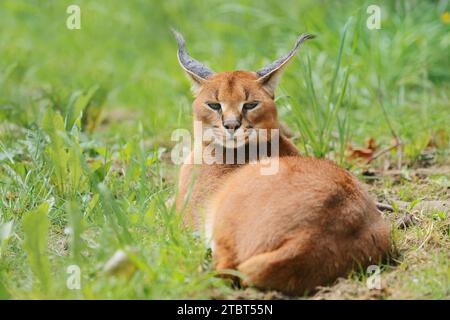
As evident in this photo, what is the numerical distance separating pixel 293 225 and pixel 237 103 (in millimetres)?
1093

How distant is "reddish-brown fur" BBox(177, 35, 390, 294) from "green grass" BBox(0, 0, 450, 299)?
0.50ft

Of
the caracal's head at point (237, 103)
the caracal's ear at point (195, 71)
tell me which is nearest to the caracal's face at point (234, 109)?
the caracal's head at point (237, 103)

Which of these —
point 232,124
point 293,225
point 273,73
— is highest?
point 273,73

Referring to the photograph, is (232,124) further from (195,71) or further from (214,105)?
(195,71)

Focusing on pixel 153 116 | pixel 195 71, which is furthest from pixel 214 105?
pixel 153 116

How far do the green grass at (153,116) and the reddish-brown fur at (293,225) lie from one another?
153 millimetres

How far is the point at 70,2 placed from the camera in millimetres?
10305

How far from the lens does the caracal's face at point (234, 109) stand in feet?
15.1

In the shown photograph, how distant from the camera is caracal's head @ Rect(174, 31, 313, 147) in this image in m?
4.62

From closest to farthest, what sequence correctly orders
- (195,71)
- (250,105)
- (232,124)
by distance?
(232,124) < (250,105) < (195,71)

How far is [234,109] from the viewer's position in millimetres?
4641
